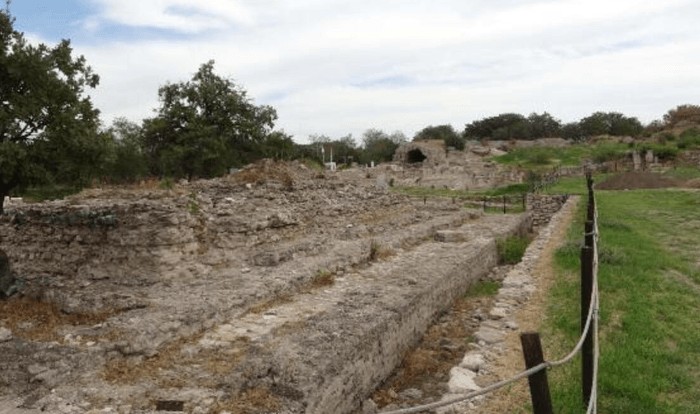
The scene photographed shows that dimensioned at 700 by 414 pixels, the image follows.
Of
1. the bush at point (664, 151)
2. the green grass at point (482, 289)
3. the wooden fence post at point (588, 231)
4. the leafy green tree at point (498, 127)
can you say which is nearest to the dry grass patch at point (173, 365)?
the wooden fence post at point (588, 231)

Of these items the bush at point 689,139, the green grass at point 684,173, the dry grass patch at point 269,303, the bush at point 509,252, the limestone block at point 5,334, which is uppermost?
the bush at point 689,139

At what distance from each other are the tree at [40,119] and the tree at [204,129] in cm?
2071

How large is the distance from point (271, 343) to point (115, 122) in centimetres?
6839

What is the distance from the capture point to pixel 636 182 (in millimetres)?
30750

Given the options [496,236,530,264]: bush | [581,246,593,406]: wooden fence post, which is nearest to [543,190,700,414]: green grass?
[581,246,593,406]: wooden fence post

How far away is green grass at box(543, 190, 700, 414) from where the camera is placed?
206 inches

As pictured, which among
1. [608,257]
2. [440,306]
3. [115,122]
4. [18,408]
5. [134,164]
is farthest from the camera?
[115,122]

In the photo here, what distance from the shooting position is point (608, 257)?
10.9m

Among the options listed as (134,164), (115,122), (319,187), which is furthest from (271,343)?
(115,122)

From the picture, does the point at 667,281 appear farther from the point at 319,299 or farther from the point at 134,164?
the point at 134,164

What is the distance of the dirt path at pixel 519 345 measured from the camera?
17.0ft

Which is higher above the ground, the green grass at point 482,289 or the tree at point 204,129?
the tree at point 204,129

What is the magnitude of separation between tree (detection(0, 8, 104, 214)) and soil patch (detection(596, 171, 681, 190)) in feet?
93.7

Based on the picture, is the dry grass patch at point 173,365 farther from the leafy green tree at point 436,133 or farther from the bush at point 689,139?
the leafy green tree at point 436,133
